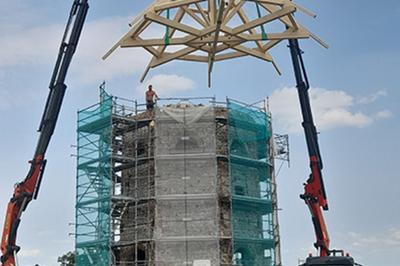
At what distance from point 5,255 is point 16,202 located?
2204 mm

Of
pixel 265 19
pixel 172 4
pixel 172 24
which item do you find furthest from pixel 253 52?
pixel 172 4

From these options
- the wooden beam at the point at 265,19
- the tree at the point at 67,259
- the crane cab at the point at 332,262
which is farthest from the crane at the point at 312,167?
the tree at the point at 67,259

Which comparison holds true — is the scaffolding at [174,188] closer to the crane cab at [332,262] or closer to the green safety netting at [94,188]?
the green safety netting at [94,188]

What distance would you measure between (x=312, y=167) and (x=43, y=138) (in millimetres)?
12243

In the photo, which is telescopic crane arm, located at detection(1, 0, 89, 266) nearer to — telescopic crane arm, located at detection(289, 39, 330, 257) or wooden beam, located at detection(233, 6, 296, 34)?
telescopic crane arm, located at detection(289, 39, 330, 257)

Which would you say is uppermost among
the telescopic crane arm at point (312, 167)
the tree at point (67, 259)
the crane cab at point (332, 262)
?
the telescopic crane arm at point (312, 167)

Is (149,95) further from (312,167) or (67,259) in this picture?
(67,259)

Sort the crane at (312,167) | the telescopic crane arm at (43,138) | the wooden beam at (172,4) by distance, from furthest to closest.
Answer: the crane at (312,167) → the telescopic crane arm at (43,138) → the wooden beam at (172,4)

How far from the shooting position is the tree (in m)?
40.7

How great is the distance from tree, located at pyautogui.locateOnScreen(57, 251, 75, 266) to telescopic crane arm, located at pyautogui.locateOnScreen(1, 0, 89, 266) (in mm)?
13983

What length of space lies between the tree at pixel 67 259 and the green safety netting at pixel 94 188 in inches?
480

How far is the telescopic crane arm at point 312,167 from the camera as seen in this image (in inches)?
1140

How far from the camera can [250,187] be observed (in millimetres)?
29969

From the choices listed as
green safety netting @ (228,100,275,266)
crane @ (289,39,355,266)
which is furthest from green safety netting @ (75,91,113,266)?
crane @ (289,39,355,266)
